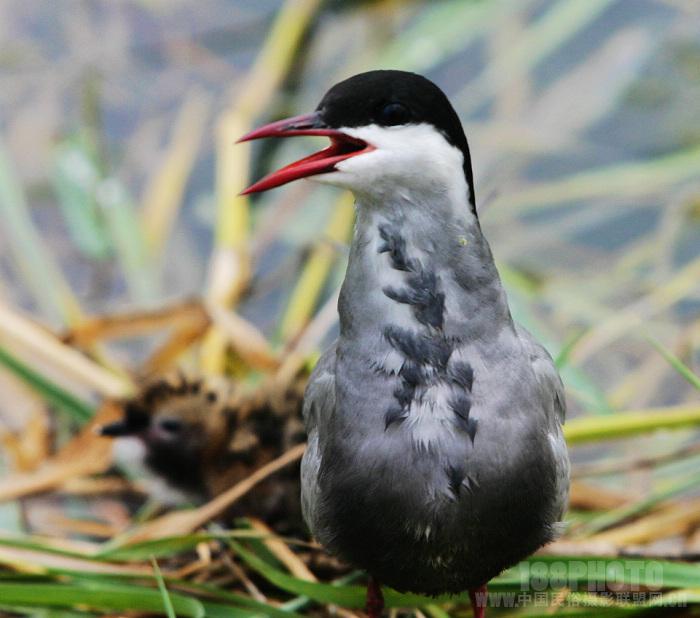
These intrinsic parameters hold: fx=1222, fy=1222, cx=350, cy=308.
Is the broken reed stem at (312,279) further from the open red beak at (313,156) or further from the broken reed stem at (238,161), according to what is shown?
the open red beak at (313,156)

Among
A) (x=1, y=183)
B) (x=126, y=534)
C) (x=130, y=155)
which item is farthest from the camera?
(x=130, y=155)

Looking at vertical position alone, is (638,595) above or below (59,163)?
below

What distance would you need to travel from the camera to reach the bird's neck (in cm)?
255

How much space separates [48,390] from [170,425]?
0.55m

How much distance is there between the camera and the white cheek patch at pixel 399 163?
2455 mm

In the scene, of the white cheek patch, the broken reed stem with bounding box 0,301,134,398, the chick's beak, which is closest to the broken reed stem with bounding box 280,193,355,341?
the broken reed stem with bounding box 0,301,134,398

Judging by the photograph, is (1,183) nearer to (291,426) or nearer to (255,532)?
(291,426)

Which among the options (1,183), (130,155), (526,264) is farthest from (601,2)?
(1,183)

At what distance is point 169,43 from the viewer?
6.25 m

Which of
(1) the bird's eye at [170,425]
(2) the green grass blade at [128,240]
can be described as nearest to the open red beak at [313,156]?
(1) the bird's eye at [170,425]

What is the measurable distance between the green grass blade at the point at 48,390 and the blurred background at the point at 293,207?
0.01 metres

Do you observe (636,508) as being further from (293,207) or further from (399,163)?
(293,207)

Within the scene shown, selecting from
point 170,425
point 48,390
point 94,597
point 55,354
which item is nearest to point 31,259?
point 55,354

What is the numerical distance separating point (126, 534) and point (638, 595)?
1524 millimetres
